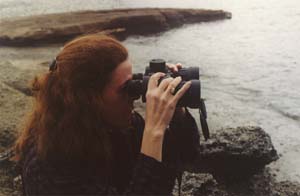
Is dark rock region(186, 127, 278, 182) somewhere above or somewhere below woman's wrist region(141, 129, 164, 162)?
below

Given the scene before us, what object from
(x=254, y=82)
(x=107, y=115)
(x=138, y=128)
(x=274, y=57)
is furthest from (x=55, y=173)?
(x=274, y=57)

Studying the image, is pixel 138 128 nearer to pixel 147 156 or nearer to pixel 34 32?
pixel 147 156

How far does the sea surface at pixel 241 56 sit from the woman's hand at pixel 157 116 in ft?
11.3

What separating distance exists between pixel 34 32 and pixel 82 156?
10837 millimetres

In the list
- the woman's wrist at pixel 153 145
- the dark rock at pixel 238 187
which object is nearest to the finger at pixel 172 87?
the woman's wrist at pixel 153 145

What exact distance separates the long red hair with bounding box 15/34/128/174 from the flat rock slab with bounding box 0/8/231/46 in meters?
10.4

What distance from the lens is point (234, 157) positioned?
4613mm

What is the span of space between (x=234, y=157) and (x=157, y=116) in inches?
112

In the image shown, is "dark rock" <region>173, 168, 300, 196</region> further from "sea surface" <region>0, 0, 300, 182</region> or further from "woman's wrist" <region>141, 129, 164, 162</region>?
"woman's wrist" <region>141, 129, 164, 162</region>

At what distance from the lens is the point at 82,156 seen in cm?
189

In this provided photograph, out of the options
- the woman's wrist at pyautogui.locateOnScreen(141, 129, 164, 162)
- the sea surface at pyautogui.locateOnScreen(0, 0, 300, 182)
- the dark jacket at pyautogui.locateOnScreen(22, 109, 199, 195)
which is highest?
the woman's wrist at pyautogui.locateOnScreen(141, 129, 164, 162)

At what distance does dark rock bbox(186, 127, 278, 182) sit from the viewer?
461cm

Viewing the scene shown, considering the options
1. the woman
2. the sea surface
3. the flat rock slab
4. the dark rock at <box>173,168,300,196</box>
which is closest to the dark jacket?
the woman

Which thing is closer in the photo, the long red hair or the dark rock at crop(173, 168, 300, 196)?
the long red hair
